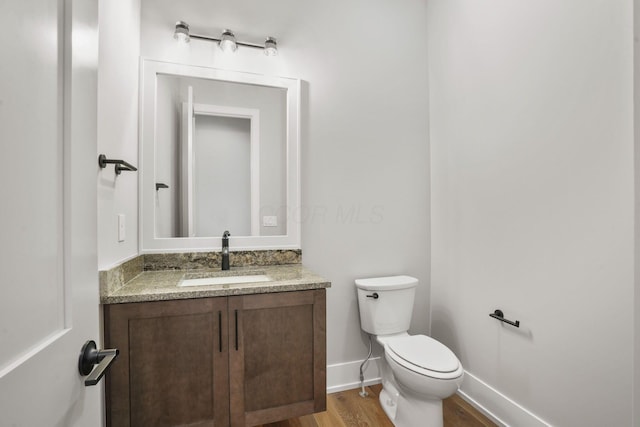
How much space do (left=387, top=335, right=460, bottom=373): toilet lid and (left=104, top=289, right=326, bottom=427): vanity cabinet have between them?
0.46m

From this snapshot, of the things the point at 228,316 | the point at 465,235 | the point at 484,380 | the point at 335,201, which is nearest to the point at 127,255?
the point at 228,316

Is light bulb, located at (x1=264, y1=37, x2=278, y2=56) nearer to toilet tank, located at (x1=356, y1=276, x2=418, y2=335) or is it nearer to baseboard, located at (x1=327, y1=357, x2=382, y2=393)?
toilet tank, located at (x1=356, y1=276, x2=418, y2=335)

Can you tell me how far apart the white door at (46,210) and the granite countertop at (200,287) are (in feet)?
2.06

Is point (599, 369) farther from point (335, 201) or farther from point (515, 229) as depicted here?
point (335, 201)

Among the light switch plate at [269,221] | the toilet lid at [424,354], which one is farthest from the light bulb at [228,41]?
the toilet lid at [424,354]

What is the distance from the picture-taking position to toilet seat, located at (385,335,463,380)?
1.48m

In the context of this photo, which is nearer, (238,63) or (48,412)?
(48,412)

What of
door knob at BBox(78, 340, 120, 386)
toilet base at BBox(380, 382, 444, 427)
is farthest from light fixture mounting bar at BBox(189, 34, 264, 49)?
toilet base at BBox(380, 382, 444, 427)

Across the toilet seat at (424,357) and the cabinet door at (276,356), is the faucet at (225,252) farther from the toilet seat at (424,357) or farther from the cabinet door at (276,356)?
the toilet seat at (424,357)

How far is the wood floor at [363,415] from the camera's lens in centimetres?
173

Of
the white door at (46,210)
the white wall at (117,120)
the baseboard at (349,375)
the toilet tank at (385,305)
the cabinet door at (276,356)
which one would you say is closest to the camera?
the white door at (46,210)

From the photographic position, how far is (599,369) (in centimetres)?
128

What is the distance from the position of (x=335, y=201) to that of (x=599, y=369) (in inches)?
61.3

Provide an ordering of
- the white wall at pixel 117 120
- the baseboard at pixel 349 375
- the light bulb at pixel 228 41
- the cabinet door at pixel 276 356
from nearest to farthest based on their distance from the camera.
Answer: the white wall at pixel 117 120, the cabinet door at pixel 276 356, the light bulb at pixel 228 41, the baseboard at pixel 349 375
